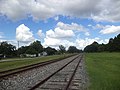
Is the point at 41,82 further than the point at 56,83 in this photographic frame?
No

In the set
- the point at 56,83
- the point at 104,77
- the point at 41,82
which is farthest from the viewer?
the point at 104,77

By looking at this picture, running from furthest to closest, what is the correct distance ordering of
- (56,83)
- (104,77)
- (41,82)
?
(104,77) < (56,83) < (41,82)

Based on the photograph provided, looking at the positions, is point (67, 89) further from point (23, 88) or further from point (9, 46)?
point (9, 46)

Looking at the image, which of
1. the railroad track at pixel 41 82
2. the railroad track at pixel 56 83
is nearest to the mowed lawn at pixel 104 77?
the railroad track at pixel 41 82

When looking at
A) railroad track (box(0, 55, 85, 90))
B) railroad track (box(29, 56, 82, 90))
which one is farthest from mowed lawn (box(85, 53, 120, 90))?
railroad track (box(29, 56, 82, 90))

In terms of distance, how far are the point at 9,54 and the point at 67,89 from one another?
4377 inches

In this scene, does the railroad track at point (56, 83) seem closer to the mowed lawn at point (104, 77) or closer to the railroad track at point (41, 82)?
the railroad track at point (41, 82)

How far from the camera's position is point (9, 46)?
12225 centimetres

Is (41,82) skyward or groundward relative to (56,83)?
skyward

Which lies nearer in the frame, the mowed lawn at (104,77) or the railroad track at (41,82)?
the railroad track at (41,82)

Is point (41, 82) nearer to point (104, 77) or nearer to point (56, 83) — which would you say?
point (56, 83)

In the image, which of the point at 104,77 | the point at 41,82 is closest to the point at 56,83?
the point at 41,82

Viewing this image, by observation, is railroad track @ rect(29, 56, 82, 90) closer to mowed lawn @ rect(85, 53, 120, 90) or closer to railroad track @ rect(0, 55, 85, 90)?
railroad track @ rect(0, 55, 85, 90)

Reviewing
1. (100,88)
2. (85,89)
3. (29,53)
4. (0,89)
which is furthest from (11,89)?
(29,53)
